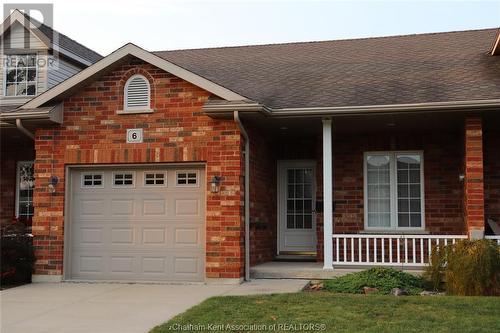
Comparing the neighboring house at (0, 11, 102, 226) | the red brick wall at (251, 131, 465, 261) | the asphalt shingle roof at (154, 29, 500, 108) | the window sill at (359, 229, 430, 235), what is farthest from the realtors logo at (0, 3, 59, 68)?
the window sill at (359, 229, 430, 235)

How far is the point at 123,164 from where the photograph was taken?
12141 millimetres

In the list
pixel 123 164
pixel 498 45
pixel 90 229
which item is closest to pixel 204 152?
pixel 123 164

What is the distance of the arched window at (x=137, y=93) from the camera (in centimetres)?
1214

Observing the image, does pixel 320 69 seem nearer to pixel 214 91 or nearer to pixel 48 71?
pixel 214 91

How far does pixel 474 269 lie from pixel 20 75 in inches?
452

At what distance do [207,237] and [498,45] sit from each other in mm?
Answer: 7665

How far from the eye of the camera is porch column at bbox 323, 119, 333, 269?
11547 millimetres

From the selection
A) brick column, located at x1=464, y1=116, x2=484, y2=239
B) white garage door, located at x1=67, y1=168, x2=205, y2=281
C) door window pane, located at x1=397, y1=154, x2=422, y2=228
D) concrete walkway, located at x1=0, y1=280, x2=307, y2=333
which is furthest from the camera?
door window pane, located at x1=397, y1=154, x2=422, y2=228

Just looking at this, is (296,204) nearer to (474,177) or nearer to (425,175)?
(425,175)

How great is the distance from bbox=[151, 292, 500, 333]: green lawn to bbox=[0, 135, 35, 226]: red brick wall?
8313mm

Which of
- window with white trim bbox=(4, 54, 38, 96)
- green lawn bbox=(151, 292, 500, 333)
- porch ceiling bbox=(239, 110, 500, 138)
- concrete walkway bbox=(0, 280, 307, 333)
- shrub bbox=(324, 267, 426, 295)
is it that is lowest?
concrete walkway bbox=(0, 280, 307, 333)

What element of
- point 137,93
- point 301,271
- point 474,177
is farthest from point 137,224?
point 474,177

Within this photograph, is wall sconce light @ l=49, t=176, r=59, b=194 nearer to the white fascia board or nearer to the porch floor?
the white fascia board

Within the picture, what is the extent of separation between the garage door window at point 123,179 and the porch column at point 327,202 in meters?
3.75
